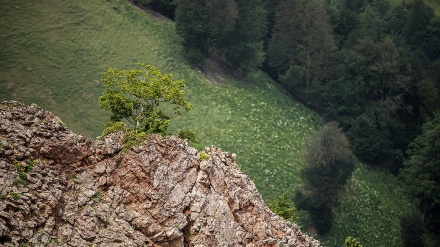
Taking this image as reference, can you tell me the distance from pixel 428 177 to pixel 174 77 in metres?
34.9

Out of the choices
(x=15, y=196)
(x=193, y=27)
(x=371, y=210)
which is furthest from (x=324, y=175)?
(x=15, y=196)

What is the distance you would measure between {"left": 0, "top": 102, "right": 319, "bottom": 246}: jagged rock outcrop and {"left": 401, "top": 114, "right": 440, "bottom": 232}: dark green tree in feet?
161

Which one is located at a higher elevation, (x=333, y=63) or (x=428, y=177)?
(x=333, y=63)

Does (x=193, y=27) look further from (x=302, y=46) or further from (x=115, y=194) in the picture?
(x=115, y=194)

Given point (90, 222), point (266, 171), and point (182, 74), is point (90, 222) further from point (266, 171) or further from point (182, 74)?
point (182, 74)

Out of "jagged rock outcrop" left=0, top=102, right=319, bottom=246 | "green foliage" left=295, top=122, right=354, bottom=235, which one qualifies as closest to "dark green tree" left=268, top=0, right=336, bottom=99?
"green foliage" left=295, top=122, right=354, bottom=235

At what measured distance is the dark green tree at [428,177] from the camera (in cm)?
7806

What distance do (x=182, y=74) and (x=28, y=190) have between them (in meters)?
57.4

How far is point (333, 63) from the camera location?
95.1 metres

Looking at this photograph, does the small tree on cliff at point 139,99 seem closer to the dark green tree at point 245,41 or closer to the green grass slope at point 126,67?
the green grass slope at point 126,67

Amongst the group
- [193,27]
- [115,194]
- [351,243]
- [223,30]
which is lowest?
[351,243]

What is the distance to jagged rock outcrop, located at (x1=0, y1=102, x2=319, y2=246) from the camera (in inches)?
1033

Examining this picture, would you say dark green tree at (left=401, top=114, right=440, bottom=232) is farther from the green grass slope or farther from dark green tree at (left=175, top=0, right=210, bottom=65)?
dark green tree at (left=175, top=0, right=210, bottom=65)

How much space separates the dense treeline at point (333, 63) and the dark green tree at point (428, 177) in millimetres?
652
